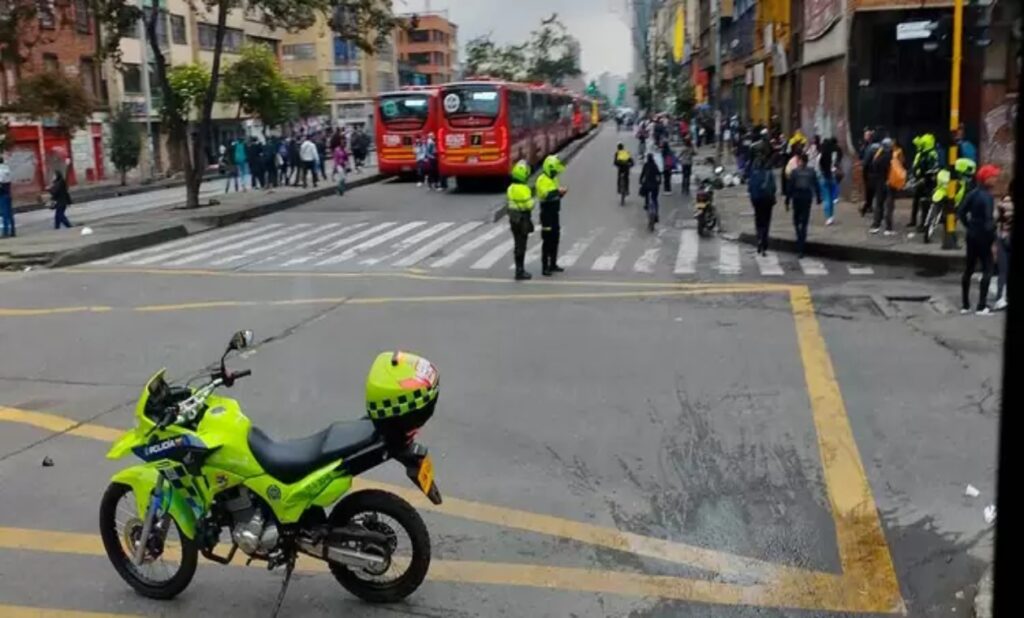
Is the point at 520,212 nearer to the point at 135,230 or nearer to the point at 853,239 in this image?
the point at 853,239

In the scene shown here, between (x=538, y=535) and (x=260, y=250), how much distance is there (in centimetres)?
1615

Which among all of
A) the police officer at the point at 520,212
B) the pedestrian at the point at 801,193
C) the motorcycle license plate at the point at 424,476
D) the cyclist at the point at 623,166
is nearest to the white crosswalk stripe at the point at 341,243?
the police officer at the point at 520,212

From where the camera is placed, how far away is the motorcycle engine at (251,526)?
564cm

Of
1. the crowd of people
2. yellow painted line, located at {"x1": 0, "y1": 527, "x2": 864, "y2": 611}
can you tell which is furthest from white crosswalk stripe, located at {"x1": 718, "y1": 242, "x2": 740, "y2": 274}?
the crowd of people

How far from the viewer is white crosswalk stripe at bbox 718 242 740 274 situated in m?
17.9

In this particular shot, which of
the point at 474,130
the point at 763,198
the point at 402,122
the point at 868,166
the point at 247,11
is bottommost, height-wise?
the point at 763,198

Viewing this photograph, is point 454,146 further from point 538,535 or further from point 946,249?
point 538,535

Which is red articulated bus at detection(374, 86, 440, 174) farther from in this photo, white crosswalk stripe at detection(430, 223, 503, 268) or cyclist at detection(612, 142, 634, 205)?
white crosswalk stripe at detection(430, 223, 503, 268)

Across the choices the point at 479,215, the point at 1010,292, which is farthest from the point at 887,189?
the point at 1010,292

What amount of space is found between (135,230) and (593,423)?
56.8ft

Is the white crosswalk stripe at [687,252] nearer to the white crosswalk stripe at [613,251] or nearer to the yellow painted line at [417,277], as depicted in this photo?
the white crosswalk stripe at [613,251]

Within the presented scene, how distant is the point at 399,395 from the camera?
5348mm

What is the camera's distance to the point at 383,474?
25.6 ft

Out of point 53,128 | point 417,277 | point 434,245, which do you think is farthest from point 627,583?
point 53,128
